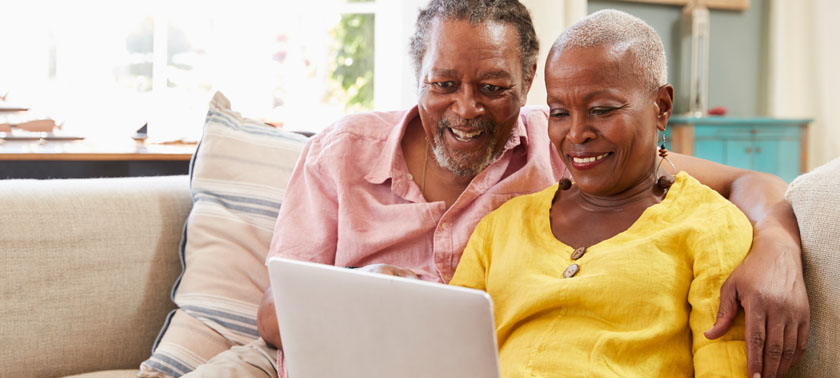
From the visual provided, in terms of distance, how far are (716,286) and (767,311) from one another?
0.08 m

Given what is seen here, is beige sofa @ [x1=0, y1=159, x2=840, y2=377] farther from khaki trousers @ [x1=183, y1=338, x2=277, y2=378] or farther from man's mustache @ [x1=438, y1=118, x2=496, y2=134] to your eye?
man's mustache @ [x1=438, y1=118, x2=496, y2=134]

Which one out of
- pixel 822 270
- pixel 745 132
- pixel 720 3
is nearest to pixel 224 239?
pixel 822 270

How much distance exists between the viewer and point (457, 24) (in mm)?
1374

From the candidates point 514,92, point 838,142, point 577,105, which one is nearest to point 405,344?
point 577,105

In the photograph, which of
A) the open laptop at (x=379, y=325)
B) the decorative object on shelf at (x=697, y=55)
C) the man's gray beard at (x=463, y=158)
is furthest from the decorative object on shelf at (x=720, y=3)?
the open laptop at (x=379, y=325)

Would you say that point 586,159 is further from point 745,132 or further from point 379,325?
point 745,132

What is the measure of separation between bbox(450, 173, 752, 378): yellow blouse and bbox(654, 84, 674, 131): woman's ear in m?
0.09

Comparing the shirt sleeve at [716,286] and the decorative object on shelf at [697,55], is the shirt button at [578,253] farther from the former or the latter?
the decorative object on shelf at [697,55]

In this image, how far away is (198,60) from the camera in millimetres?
3873

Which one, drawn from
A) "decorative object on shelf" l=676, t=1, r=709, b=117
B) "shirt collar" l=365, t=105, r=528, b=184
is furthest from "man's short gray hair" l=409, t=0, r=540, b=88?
"decorative object on shelf" l=676, t=1, r=709, b=117

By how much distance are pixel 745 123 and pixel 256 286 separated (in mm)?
3064

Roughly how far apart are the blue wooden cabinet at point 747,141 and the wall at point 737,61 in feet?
2.15

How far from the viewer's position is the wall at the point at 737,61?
4.55 meters

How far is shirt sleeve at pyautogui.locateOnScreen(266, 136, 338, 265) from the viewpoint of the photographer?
1458mm
